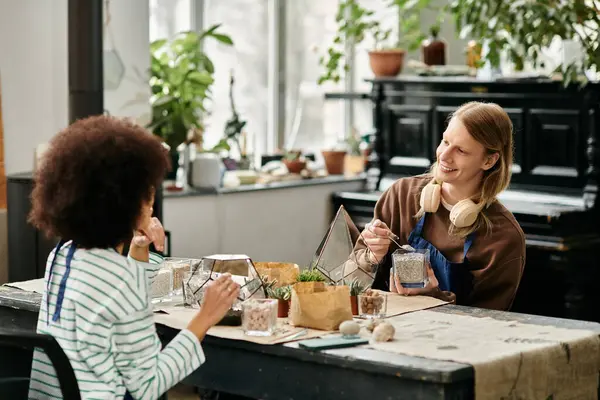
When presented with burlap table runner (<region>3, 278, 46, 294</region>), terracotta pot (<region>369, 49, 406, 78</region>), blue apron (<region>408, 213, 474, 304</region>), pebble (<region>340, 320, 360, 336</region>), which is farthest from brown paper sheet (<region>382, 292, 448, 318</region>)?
terracotta pot (<region>369, 49, 406, 78</region>)

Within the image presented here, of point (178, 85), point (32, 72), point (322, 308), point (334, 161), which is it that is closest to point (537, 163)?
point (334, 161)

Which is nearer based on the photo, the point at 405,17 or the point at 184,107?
the point at 184,107

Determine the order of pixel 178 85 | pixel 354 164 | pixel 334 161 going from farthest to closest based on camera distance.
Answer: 1. pixel 354 164
2. pixel 334 161
3. pixel 178 85

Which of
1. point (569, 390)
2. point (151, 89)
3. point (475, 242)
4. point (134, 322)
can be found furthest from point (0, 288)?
point (151, 89)

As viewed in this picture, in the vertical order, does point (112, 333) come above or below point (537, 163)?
below

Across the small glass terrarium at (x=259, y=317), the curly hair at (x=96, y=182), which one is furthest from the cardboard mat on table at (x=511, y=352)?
the curly hair at (x=96, y=182)

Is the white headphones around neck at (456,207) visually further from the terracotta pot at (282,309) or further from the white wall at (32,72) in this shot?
the white wall at (32,72)

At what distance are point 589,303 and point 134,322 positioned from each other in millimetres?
3905

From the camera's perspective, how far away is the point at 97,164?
241 centimetres

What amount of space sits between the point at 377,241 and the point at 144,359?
4.18 ft

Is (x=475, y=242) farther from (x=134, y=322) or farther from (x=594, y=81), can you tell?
(x=594, y=81)

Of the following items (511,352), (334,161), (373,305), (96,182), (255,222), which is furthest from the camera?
(334,161)

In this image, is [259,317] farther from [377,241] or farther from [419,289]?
[377,241]

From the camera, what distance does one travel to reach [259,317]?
2.82 m
